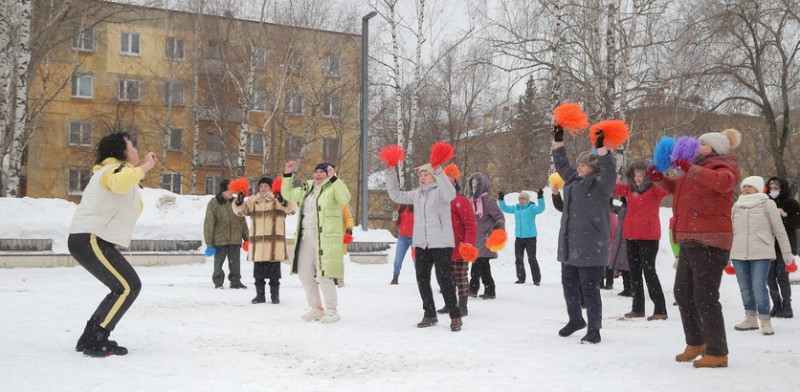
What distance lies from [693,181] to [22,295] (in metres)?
9.27

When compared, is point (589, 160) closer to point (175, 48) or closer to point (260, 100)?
point (260, 100)

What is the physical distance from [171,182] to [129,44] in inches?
321

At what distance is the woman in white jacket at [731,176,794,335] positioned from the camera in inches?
334

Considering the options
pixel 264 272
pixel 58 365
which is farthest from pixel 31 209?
pixel 58 365

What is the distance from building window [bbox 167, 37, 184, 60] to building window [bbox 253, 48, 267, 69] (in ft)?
14.2

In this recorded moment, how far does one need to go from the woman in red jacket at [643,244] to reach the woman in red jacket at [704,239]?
9.44ft

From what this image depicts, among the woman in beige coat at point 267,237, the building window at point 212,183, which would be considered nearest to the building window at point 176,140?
the building window at point 212,183

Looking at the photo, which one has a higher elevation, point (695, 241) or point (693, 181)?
point (693, 181)

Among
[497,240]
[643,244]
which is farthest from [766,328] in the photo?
[497,240]

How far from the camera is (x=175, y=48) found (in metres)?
37.3

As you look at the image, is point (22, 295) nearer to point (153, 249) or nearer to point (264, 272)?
point (264, 272)

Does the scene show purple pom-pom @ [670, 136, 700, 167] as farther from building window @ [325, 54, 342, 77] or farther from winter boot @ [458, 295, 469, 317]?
building window @ [325, 54, 342, 77]

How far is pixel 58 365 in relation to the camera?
580 cm

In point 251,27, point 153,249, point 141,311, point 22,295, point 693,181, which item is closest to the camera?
point 693,181
